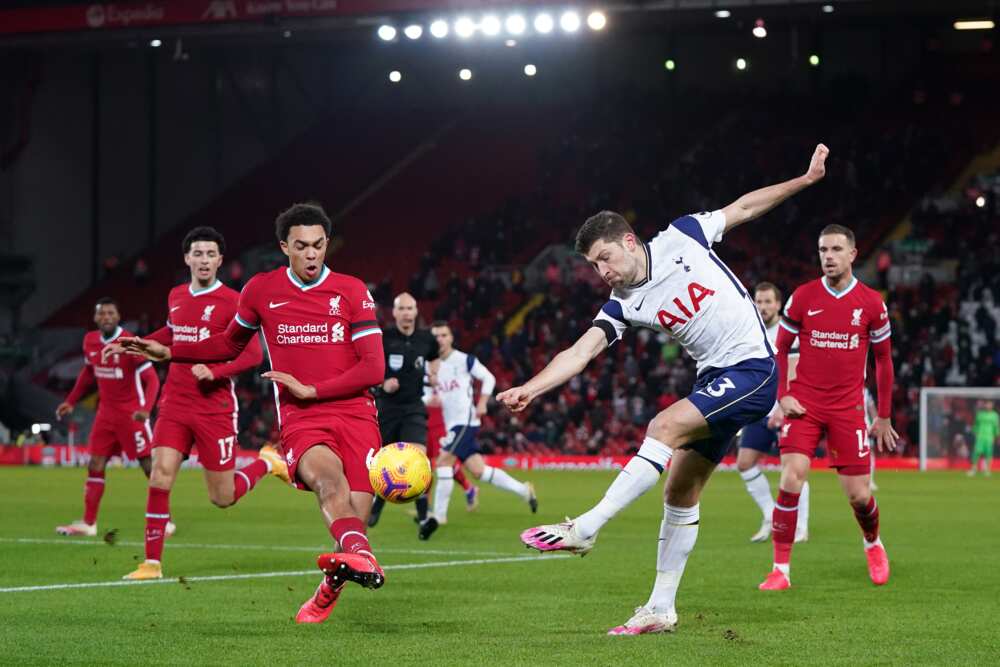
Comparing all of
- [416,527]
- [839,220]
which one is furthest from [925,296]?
[416,527]

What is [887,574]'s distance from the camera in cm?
1142

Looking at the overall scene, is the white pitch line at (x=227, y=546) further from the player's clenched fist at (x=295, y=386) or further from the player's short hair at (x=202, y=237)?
the player's clenched fist at (x=295, y=386)

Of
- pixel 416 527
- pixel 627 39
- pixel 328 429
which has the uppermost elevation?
pixel 627 39

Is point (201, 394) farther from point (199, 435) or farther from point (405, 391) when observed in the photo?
point (405, 391)

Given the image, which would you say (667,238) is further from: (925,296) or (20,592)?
(925,296)

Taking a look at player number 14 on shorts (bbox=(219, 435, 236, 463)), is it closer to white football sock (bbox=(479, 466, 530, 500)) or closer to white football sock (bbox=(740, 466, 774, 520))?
white football sock (bbox=(740, 466, 774, 520))

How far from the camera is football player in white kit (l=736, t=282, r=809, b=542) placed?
15.3 m

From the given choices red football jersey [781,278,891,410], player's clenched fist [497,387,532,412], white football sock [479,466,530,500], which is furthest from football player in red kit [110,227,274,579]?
white football sock [479,466,530,500]

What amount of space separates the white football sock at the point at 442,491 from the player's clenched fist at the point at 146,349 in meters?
8.15

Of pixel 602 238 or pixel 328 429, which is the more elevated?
pixel 602 238

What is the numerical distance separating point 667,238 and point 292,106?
46.1m

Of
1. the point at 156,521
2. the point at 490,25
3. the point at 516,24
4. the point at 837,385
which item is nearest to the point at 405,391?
the point at 156,521

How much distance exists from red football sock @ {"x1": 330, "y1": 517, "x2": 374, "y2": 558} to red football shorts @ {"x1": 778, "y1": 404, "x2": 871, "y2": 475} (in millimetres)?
4360

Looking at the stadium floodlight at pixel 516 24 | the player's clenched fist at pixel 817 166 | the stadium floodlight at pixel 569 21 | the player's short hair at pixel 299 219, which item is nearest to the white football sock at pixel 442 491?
the player's short hair at pixel 299 219
